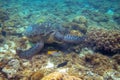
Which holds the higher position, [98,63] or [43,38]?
[43,38]

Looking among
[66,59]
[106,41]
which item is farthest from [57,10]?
[66,59]

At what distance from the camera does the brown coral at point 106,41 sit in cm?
734

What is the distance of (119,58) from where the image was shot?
6797mm

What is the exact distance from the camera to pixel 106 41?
294 inches

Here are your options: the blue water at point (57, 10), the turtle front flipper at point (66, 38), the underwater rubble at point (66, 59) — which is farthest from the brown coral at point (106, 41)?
the blue water at point (57, 10)

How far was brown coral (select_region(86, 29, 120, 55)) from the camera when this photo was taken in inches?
289

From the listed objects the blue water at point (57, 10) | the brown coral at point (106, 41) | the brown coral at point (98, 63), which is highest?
the brown coral at point (106, 41)

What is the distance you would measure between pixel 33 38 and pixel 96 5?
12.4 metres

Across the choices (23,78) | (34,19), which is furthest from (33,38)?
(34,19)

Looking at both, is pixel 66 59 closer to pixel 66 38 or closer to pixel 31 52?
pixel 66 38

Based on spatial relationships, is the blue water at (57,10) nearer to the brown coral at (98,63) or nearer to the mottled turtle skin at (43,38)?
the mottled turtle skin at (43,38)

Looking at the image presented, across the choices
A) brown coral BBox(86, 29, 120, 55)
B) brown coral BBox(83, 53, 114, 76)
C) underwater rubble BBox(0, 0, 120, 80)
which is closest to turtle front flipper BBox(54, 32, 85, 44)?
underwater rubble BBox(0, 0, 120, 80)

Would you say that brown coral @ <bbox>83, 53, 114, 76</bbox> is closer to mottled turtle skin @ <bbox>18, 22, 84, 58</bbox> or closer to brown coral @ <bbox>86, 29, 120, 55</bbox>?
brown coral @ <bbox>86, 29, 120, 55</bbox>

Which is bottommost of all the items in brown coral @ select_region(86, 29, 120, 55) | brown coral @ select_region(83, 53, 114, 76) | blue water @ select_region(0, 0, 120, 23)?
blue water @ select_region(0, 0, 120, 23)
